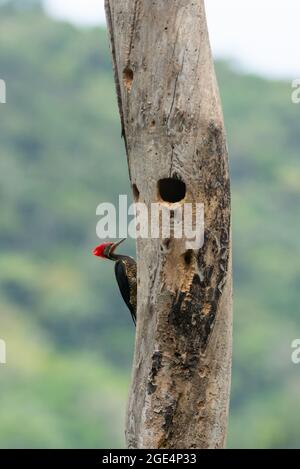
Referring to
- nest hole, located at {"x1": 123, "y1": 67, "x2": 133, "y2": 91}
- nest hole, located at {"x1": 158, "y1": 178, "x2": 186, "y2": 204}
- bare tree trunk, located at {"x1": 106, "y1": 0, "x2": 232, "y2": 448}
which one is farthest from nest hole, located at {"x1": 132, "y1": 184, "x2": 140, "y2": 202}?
nest hole, located at {"x1": 123, "y1": 67, "x2": 133, "y2": 91}

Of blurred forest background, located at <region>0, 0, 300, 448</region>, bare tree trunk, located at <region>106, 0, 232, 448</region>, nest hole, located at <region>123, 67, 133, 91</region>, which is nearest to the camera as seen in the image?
bare tree trunk, located at <region>106, 0, 232, 448</region>

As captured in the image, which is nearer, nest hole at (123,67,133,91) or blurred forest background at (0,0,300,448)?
nest hole at (123,67,133,91)

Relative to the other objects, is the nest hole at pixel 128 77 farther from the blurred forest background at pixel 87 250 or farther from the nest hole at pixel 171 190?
the blurred forest background at pixel 87 250

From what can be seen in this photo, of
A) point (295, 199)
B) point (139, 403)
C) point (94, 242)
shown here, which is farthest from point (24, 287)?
point (139, 403)

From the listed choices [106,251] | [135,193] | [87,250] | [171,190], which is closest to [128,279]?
[106,251]

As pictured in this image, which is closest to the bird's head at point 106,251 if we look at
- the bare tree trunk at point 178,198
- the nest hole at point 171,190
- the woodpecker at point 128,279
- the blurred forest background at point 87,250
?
the woodpecker at point 128,279

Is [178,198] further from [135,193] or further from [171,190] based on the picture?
[135,193]

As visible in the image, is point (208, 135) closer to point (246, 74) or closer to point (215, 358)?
point (215, 358)

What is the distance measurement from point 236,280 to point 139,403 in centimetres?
3173

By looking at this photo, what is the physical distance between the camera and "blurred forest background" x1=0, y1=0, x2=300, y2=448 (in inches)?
1382

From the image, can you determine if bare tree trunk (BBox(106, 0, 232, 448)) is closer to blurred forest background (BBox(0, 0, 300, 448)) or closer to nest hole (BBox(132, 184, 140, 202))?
nest hole (BBox(132, 184, 140, 202))

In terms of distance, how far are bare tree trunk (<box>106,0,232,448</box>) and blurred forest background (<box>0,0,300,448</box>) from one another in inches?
863

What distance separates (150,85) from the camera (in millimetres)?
7922

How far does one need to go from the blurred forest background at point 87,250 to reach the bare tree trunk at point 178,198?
2193cm
